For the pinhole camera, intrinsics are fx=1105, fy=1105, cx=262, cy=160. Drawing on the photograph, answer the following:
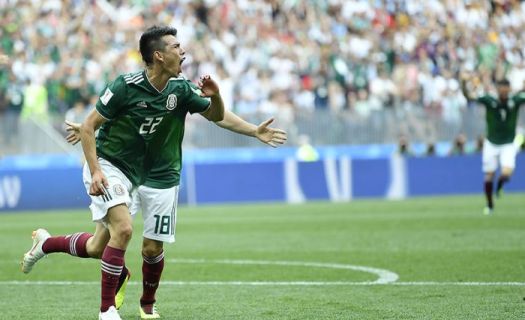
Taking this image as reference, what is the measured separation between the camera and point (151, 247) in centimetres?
813

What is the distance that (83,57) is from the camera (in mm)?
26781

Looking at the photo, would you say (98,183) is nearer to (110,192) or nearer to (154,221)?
(110,192)

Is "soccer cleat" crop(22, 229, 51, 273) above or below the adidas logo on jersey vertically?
below

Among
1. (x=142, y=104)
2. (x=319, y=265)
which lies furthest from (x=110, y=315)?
(x=319, y=265)

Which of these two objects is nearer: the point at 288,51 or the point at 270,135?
the point at 270,135

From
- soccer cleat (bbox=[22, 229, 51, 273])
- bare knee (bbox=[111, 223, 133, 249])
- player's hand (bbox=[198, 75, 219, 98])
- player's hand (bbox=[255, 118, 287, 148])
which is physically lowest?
soccer cleat (bbox=[22, 229, 51, 273])

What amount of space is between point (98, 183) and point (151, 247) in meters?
0.92

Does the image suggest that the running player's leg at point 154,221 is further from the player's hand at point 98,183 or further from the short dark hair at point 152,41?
the short dark hair at point 152,41

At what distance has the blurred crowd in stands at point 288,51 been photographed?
25.9 m

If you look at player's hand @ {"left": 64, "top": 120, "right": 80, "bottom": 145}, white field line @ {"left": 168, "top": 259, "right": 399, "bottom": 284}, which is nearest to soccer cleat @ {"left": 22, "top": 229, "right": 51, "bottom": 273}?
player's hand @ {"left": 64, "top": 120, "right": 80, "bottom": 145}

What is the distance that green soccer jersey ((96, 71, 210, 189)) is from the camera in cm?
765

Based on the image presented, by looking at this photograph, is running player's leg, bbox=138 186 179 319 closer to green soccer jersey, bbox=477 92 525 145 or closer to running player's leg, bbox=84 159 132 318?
running player's leg, bbox=84 159 132 318

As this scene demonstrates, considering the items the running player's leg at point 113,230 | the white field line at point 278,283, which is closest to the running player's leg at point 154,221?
the running player's leg at point 113,230

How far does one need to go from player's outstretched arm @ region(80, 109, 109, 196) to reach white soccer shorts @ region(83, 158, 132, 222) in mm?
119
